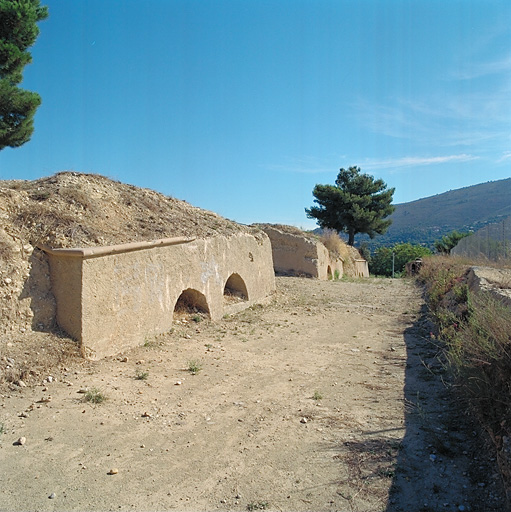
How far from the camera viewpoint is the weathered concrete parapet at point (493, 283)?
6.24 meters

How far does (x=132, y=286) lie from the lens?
6359 millimetres

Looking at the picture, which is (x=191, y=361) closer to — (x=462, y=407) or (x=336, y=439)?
(x=336, y=439)

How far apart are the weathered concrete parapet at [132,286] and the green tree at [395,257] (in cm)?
3314

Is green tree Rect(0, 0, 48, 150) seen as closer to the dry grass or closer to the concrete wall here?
the concrete wall

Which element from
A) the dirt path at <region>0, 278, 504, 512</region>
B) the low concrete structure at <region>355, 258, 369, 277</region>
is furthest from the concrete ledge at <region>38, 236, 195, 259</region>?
the low concrete structure at <region>355, 258, 369, 277</region>

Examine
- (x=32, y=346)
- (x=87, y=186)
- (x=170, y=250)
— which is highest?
(x=87, y=186)

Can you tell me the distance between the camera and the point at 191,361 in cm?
598

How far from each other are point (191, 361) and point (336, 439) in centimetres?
271

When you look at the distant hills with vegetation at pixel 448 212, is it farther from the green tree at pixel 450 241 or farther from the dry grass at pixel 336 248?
the dry grass at pixel 336 248

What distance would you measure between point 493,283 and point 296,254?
432 inches

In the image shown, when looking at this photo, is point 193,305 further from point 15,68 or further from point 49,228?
point 15,68

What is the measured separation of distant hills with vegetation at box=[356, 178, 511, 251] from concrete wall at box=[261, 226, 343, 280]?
37.1 metres

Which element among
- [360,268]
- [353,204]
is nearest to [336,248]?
[360,268]

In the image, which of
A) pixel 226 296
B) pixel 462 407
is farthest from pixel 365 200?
pixel 462 407
